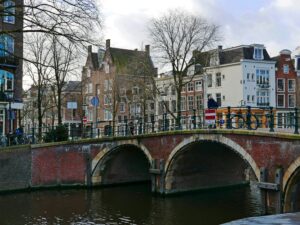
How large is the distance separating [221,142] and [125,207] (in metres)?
4.53

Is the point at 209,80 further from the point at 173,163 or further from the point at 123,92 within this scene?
the point at 173,163

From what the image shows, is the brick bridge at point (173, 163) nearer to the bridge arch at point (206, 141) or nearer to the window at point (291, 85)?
the bridge arch at point (206, 141)

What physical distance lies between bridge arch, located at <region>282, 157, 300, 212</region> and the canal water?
214cm

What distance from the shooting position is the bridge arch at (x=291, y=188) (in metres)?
13.6

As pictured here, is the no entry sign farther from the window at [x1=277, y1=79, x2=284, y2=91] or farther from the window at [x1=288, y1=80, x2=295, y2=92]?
the window at [x1=288, y1=80, x2=295, y2=92]

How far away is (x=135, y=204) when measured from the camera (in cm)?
1814

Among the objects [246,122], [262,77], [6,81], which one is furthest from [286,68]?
[246,122]

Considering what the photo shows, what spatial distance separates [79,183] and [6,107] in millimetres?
8196

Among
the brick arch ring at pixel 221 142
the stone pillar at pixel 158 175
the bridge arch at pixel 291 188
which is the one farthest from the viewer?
the stone pillar at pixel 158 175

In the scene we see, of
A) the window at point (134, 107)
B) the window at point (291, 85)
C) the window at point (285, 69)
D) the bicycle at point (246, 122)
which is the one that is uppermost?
the window at point (285, 69)

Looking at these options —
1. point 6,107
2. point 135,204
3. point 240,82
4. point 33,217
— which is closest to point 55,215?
point 33,217

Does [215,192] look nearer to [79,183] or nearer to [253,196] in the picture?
[253,196]

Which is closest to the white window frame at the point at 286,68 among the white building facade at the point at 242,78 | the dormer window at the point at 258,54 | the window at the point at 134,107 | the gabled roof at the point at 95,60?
the white building facade at the point at 242,78

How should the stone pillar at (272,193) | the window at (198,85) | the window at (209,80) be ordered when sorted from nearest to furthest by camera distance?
1. the stone pillar at (272,193)
2. the window at (209,80)
3. the window at (198,85)
